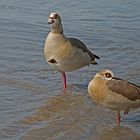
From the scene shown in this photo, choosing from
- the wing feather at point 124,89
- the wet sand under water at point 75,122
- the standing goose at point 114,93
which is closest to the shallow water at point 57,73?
the wet sand under water at point 75,122

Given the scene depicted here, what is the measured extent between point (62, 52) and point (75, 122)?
5.77 feet

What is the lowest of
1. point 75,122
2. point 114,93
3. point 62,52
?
point 75,122

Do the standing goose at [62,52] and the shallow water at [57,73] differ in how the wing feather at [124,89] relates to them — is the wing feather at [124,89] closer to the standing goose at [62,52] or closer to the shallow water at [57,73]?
the shallow water at [57,73]

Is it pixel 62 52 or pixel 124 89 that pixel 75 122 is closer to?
pixel 124 89

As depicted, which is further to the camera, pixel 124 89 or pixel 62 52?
pixel 62 52

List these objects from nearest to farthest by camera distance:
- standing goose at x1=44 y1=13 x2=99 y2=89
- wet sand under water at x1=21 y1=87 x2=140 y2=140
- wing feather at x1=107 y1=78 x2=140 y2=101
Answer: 1. wet sand under water at x1=21 y1=87 x2=140 y2=140
2. wing feather at x1=107 y1=78 x2=140 y2=101
3. standing goose at x1=44 y1=13 x2=99 y2=89

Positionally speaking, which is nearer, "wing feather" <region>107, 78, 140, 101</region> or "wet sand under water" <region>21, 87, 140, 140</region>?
"wet sand under water" <region>21, 87, 140, 140</region>

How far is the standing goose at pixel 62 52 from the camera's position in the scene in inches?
345

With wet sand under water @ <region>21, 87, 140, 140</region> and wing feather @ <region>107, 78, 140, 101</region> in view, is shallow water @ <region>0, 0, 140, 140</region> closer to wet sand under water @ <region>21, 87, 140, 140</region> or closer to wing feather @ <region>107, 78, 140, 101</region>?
wet sand under water @ <region>21, 87, 140, 140</region>

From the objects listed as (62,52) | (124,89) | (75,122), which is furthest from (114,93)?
(62,52)

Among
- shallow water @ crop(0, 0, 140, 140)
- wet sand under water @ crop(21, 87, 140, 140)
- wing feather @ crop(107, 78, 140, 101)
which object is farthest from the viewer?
wing feather @ crop(107, 78, 140, 101)

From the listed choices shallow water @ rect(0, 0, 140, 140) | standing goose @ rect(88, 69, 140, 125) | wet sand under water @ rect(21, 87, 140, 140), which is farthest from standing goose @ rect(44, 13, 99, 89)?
standing goose @ rect(88, 69, 140, 125)

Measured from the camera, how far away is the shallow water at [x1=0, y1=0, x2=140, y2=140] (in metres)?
7.05

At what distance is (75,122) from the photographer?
7.31m
